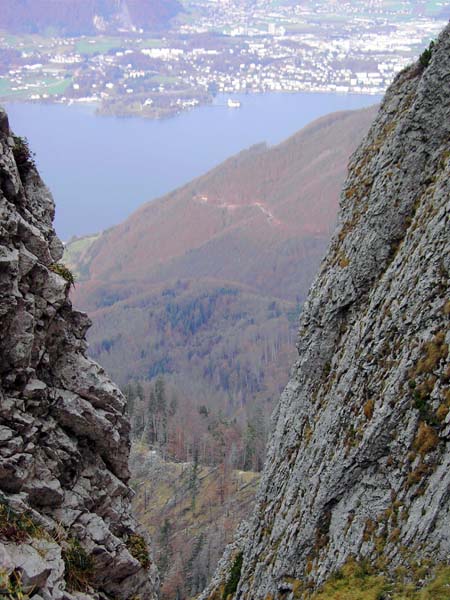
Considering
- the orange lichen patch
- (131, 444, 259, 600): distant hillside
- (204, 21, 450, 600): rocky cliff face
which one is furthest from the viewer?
(131, 444, 259, 600): distant hillside

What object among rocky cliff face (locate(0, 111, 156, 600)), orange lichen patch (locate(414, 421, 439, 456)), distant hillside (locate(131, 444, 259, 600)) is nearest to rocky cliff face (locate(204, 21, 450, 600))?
orange lichen patch (locate(414, 421, 439, 456))

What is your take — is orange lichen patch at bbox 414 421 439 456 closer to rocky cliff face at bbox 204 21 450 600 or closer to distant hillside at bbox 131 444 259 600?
rocky cliff face at bbox 204 21 450 600

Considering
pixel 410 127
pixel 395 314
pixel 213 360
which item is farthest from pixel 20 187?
pixel 213 360

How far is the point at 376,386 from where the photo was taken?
19.6 m

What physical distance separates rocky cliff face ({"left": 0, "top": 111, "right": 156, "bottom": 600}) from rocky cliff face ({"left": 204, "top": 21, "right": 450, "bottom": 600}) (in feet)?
17.6

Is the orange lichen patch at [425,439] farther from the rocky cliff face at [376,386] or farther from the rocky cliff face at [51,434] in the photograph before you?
the rocky cliff face at [51,434]

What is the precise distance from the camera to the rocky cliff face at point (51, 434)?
16359mm

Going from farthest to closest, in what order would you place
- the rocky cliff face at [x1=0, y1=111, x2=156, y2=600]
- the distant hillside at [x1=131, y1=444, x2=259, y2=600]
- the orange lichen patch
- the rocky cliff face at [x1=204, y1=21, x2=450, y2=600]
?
the distant hillside at [x1=131, y1=444, x2=259, y2=600] < the rocky cliff face at [x1=204, y1=21, x2=450, y2=600] < the orange lichen patch < the rocky cliff face at [x1=0, y1=111, x2=156, y2=600]

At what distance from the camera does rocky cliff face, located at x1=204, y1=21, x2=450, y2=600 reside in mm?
17219

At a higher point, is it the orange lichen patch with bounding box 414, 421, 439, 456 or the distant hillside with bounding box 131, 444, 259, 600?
the orange lichen patch with bounding box 414, 421, 439, 456

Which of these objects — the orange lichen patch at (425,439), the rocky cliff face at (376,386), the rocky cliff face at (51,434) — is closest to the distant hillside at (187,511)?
the rocky cliff face at (376,386)

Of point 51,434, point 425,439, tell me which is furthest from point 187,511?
point 425,439

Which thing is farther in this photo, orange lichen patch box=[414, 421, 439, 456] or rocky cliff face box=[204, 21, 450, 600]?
rocky cliff face box=[204, 21, 450, 600]

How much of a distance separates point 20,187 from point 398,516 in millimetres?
13082
